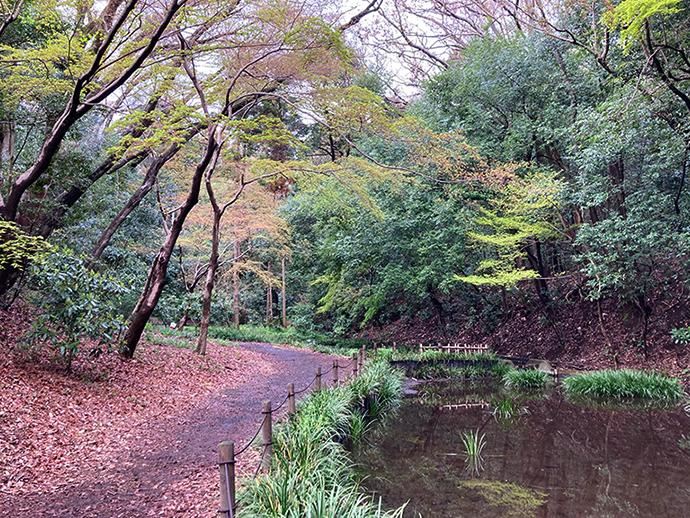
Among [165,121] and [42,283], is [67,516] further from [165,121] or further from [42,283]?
[165,121]

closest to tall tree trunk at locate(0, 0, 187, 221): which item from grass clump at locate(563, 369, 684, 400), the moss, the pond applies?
the pond

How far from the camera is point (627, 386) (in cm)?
1061

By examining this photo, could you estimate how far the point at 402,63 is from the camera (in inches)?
885

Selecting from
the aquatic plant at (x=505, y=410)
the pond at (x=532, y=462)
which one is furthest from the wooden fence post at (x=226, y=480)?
the aquatic plant at (x=505, y=410)

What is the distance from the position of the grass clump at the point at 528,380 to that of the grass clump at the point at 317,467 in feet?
18.5

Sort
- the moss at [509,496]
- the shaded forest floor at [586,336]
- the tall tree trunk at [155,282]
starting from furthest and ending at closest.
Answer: the shaded forest floor at [586,336], the tall tree trunk at [155,282], the moss at [509,496]

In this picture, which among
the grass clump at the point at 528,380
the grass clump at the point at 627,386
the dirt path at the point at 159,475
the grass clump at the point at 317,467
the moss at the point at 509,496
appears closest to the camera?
the grass clump at the point at 317,467

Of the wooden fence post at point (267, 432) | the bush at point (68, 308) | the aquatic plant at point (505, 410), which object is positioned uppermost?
the bush at point (68, 308)

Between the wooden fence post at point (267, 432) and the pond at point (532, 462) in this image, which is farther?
the pond at point (532, 462)

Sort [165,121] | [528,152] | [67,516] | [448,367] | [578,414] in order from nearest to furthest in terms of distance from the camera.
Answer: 1. [67,516]
2. [165,121]
3. [578,414]
4. [448,367]
5. [528,152]

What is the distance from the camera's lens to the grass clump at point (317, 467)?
371 cm

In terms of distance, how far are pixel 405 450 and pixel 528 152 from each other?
41.3ft

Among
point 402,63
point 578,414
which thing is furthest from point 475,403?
point 402,63

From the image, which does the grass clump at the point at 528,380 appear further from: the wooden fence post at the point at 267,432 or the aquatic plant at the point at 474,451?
the wooden fence post at the point at 267,432
